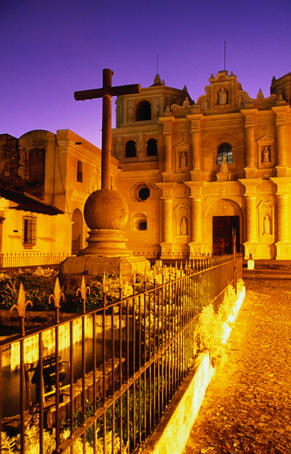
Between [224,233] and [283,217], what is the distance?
4112mm

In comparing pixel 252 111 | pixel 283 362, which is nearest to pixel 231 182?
pixel 252 111

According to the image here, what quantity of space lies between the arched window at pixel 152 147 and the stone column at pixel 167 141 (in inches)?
98.5

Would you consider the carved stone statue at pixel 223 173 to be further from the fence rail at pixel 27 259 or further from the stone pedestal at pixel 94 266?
the stone pedestal at pixel 94 266

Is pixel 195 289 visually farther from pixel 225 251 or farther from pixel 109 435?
pixel 225 251

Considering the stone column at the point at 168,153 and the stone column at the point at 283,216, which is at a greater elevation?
Answer: the stone column at the point at 168,153

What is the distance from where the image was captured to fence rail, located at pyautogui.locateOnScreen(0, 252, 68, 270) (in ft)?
50.9

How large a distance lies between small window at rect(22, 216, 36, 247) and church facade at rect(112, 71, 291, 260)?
9.40 metres

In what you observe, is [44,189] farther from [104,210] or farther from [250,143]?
[250,143]

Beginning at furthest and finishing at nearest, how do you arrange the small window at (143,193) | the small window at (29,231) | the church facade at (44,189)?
1. the small window at (143,193)
2. the small window at (29,231)
3. the church facade at (44,189)

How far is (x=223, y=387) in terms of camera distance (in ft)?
14.2

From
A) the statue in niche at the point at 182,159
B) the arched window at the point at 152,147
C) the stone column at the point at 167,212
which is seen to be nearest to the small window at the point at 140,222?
the stone column at the point at 167,212

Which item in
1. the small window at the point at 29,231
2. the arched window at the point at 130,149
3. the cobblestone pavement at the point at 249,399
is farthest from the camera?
the arched window at the point at 130,149

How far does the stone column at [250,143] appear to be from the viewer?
Answer: 2364 centimetres

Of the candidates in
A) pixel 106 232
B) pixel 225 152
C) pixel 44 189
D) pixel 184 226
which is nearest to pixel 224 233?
pixel 184 226
